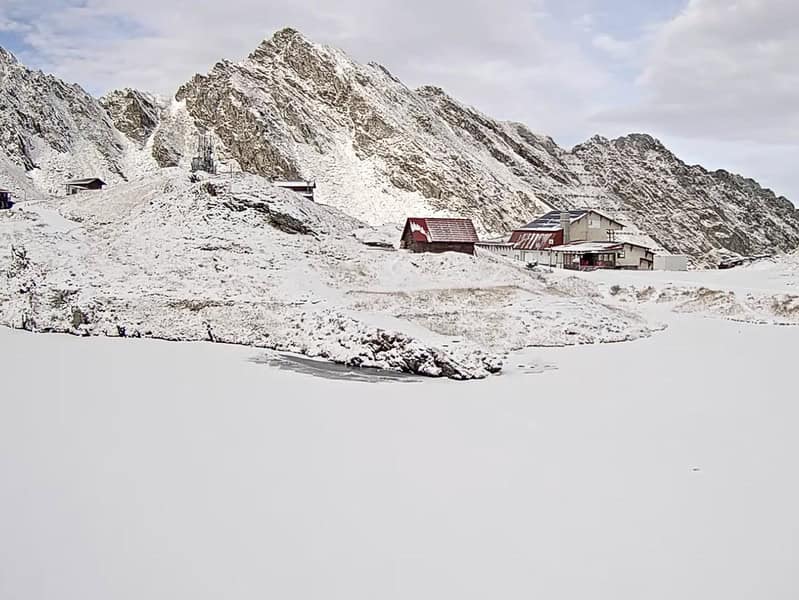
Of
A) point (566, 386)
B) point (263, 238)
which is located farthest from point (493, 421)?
point (263, 238)

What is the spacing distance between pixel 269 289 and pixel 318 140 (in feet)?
196

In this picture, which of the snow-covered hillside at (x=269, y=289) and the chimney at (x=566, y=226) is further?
the chimney at (x=566, y=226)

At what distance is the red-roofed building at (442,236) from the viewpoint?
34.0m

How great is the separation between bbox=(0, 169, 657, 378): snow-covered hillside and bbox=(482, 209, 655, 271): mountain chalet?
17.8 meters

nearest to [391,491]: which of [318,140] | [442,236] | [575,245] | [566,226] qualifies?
[442,236]

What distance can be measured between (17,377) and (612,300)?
24.7 metres

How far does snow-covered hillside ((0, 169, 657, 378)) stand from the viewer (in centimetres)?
1641

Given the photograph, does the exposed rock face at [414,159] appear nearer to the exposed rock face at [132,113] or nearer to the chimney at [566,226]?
the exposed rock face at [132,113]

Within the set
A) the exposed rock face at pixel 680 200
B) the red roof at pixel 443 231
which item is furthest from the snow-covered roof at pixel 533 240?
the exposed rock face at pixel 680 200

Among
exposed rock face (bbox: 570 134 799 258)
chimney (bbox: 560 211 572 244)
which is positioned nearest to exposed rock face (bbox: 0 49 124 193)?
chimney (bbox: 560 211 572 244)

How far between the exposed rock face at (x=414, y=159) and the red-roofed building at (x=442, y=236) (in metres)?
30.4

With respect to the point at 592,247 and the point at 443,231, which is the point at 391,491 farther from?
the point at 592,247

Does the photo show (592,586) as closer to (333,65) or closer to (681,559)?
(681,559)

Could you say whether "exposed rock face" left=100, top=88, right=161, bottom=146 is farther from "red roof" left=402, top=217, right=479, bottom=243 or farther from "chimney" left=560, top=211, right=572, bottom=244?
"red roof" left=402, top=217, right=479, bottom=243
